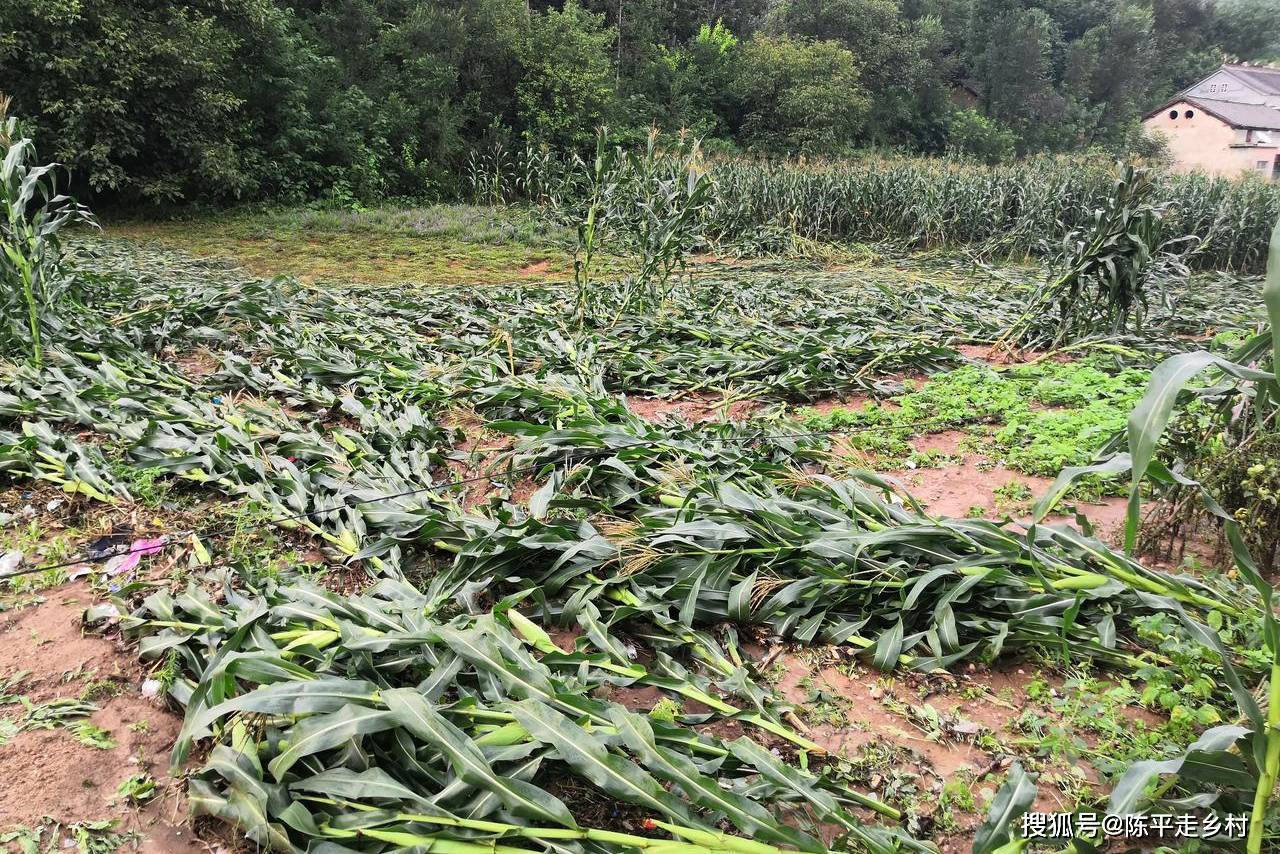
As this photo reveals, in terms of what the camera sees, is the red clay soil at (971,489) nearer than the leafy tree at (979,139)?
Yes

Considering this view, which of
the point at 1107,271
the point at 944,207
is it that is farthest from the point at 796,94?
the point at 1107,271

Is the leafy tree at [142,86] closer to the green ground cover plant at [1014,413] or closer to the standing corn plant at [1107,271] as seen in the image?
the green ground cover plant at [1014,413]

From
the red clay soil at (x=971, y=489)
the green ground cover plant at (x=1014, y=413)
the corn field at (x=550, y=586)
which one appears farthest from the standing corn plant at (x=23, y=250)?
the red clay soil at (x=971, y=489)

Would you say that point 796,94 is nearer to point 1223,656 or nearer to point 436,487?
point 436,487

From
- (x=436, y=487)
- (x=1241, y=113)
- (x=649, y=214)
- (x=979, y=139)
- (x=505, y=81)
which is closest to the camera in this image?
(x=436, y=487)

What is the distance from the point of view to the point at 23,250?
437 cm

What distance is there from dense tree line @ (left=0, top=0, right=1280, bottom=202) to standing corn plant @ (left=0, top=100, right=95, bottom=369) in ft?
29.0

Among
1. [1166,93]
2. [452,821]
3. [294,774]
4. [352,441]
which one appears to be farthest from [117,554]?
[1166,93]

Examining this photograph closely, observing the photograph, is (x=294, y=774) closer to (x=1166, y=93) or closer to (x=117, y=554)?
(x=117, y=554)

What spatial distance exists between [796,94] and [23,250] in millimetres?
26520

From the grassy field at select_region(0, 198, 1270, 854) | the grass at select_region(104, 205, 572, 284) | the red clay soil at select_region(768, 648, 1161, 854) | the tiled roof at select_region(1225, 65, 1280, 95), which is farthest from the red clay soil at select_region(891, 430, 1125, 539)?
the tiled roof at select_region(1225, 65, 1280, 95)

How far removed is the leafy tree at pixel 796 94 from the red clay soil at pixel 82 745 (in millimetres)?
27756

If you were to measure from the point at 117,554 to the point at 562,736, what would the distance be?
2090mm

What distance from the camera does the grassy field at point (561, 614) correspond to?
1619 mm
